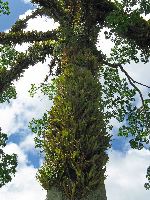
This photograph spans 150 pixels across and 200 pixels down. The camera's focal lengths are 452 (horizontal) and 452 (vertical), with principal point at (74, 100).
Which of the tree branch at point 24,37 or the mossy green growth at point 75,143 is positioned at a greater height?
the tree branch at point 24,37

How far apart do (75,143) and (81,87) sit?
272 centimetres

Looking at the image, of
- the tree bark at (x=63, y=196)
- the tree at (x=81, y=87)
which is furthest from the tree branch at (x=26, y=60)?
the tree bark at (x=63, y=196)

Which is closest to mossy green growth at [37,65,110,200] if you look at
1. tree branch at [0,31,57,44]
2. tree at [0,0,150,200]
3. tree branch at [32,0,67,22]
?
tree at [0,0,150,200]

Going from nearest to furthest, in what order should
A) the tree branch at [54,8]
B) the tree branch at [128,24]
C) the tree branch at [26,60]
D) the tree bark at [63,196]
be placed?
the tree bark at [63,196] → the tree branch at [128,24] → the tree branch at [54,8] → the tree branch at [26,60]

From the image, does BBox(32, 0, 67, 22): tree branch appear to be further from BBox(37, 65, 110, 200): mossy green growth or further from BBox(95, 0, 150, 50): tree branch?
BBox(37, 65, 110, 200): mossy green growth

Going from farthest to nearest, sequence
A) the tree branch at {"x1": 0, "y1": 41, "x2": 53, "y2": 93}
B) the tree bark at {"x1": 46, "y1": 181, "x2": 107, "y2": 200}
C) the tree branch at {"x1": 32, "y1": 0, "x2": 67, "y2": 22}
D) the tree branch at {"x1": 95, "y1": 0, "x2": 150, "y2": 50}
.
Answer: the tree branch at {"x1": 0, "y1": 41, "x2": 53, "y2": 93}
the tree branch at {"x1": 32, "y1": 0, "x2": 67, "y2": 22}
the tree branch at {"x1": 95, "y1": 0, "x2": 150, "y2": 50}
the tree bark at {"x1": 46, "y1": 181, "x2": 107, "y2": 200}

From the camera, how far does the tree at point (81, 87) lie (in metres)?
12.9

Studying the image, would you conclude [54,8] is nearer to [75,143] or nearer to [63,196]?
[75,143]

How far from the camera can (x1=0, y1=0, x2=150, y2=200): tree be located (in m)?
12.9

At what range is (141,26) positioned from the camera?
2027cm

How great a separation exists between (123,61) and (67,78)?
7042 millimetres

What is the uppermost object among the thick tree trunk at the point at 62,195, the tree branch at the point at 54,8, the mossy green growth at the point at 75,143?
the tree branch at the point at 54,8

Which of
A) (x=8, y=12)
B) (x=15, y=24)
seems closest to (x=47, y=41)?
(x=15, y=24)

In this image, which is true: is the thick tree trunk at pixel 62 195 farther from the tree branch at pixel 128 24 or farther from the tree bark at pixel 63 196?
the tree branch at pixel 128 24
